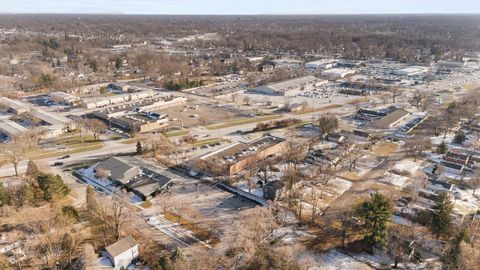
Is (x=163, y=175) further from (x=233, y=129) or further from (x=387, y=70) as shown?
(x=387, y=70)

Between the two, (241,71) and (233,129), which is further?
(241,71)

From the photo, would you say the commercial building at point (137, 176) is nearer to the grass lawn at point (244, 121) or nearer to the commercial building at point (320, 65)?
the grass lawn at point (244, 121)

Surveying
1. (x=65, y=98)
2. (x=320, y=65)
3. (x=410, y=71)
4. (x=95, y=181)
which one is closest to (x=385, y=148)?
(x=95, y=181)

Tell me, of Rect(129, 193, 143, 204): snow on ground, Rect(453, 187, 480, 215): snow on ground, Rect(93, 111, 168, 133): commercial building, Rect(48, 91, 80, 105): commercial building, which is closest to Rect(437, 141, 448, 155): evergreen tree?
Rect(453, 187, 480, 215): snow on ground

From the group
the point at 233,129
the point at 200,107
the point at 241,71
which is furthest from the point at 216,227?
the point at 241,71

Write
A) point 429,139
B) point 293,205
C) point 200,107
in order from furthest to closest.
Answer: point 200,107 < point 429,139 < point 293,205

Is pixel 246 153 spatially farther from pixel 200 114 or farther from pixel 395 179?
pixel 200 114

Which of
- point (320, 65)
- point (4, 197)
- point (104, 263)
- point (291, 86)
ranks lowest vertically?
point (104, 263)

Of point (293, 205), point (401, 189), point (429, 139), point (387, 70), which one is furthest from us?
point (387, 70)

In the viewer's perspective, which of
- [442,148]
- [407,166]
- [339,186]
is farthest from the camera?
[442,148]
